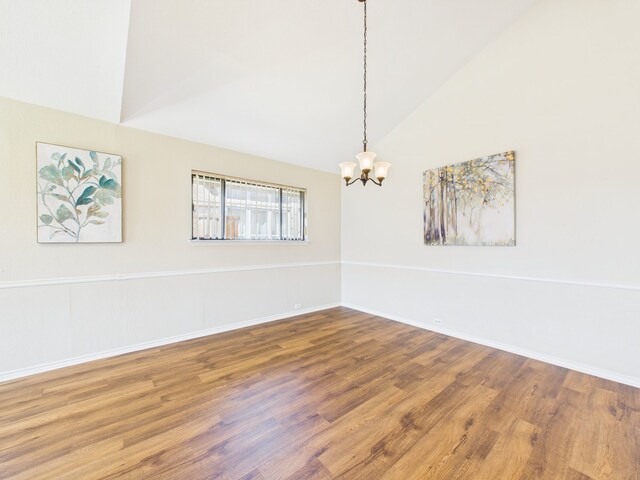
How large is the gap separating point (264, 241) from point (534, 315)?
3.75 meters

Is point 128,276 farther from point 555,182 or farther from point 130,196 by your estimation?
point 555,182

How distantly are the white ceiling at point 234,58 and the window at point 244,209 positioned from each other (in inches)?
23.9

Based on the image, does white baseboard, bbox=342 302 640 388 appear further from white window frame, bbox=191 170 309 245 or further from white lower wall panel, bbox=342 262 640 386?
white window frame, bbox=191 170 309 245

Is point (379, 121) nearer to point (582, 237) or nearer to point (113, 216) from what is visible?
point (582, 237)

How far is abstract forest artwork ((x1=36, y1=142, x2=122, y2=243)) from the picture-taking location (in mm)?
2770

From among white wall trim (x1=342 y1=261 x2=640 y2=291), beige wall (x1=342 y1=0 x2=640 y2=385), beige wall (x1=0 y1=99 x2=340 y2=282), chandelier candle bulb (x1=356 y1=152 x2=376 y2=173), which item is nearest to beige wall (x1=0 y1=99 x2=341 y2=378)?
beige wall (x1=0 y1=99 x2=340 y2=282)

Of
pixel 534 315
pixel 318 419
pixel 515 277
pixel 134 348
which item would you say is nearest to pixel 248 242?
pixel 134 348

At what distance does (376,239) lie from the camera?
4.88 meters

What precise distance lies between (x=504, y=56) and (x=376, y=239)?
3008 mm

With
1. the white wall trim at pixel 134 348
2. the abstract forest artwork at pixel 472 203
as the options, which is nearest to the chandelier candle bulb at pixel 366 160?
the abstract forest artwork at pixel 472 203

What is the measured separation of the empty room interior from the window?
0.16 ft

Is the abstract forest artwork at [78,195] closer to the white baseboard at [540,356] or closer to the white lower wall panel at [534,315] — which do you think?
the white lower wall panel at [534,315]

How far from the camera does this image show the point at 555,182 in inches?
117

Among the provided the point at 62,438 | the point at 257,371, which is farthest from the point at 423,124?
the point at 62,438
